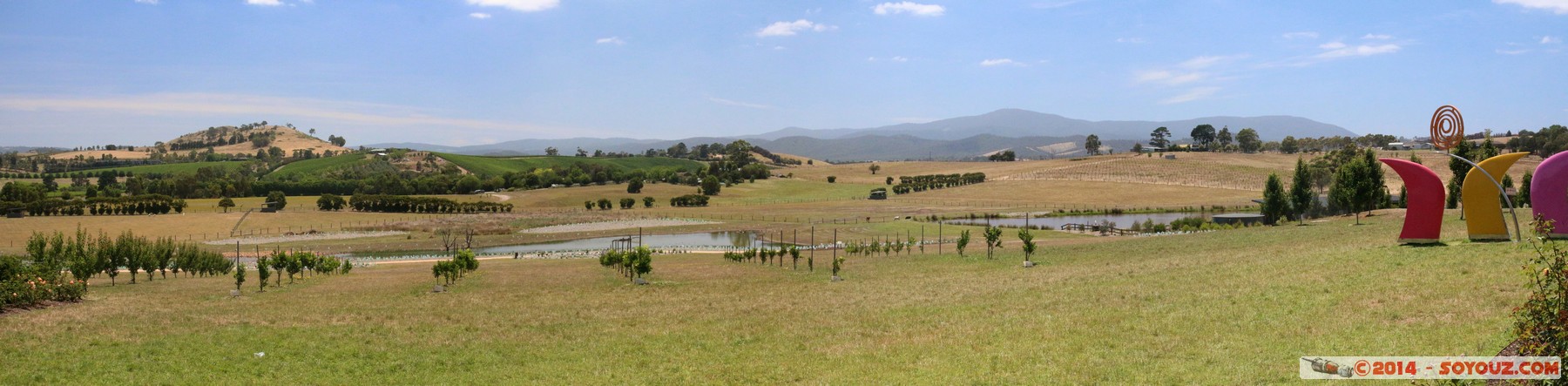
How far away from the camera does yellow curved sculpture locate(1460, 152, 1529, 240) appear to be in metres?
25.5

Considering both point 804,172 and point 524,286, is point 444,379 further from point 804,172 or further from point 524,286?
point 804,172

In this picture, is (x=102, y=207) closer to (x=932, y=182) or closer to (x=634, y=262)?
(x=634, y=262)

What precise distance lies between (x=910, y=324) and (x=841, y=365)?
4.48m

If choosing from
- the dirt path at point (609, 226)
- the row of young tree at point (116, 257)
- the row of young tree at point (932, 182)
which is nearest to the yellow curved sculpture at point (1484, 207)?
the row of young tree at point (116, 257)

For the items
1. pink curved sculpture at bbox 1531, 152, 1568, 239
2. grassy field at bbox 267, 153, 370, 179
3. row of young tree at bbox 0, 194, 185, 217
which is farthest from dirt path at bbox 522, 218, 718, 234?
grassy field at bbox 267, 153, 370, 179

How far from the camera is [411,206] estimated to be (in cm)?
9694

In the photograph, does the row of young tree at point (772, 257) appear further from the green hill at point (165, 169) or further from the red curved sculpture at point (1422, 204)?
the green hill at point (165, 169)

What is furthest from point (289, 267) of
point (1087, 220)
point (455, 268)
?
point (1087, 220)

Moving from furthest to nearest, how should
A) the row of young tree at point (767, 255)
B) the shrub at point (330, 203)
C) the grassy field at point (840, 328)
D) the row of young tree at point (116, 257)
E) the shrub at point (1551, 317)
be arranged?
the shrub at point (330, 203) → the row of young tree at point (767, 255) → the row of young tree at point (116, 257) → the grassy field at point (840, 328) → the shrub at point (1551, 317)

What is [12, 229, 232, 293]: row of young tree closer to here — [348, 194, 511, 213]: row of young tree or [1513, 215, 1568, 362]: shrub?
[1513, 215, 1568, 362]: shrub

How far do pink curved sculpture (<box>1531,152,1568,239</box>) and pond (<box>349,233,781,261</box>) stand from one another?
127 ft

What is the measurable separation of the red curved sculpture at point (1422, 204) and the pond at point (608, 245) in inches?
1406

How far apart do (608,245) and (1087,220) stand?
43.1 metres

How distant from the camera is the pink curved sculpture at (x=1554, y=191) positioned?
2481cm
